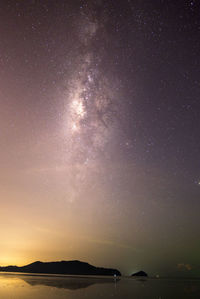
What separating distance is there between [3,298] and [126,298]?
1228 cm

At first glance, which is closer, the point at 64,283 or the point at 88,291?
the point at 88,291

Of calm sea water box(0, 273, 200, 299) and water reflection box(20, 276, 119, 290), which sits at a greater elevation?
water reflection box(20, 276, 119, 290)

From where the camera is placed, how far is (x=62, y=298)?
24.5m

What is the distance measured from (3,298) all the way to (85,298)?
779 centimetres

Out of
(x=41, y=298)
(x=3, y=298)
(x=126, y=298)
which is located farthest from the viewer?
(x=126, y=298)

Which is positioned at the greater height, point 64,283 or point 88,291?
point 64,283

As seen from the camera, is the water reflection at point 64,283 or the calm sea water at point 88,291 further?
the water reflection at point 64,283

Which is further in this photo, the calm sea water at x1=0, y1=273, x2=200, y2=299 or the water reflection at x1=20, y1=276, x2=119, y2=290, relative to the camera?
the water reflection at x1=20, y1=276, x2=119, y2=290

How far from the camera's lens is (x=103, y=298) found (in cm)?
2497

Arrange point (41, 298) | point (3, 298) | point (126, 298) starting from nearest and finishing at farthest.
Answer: point (3, 298) < point (41, 298) < point (126, 298)

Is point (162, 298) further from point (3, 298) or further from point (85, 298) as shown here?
point (3, 298)

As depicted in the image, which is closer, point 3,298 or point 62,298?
point 3,298

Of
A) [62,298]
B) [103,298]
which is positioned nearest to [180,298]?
[103,298]

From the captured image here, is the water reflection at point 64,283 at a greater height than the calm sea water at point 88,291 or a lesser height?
greater
